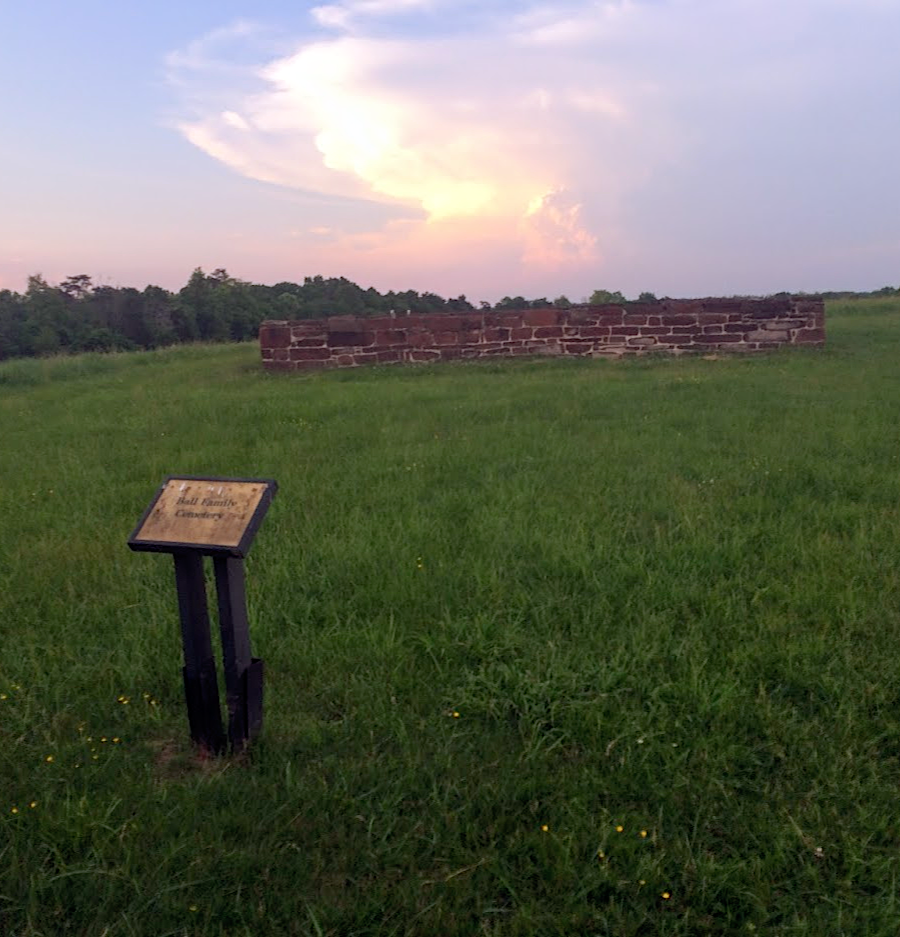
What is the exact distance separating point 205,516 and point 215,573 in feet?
0.60

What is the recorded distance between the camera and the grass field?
2.05m

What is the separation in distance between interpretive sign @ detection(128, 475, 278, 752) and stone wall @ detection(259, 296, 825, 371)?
11142 mm

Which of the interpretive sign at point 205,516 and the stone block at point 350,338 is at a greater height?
the stone block at point 350,338

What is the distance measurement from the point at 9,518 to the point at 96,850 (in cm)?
359

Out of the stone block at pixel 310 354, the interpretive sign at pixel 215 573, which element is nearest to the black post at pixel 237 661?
the interpretive sign at pixel 215 573

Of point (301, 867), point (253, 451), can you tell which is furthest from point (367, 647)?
point (253, 451)

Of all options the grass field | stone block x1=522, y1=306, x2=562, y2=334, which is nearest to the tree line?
stone block x1=522, y1=306, x2=562, y2=334

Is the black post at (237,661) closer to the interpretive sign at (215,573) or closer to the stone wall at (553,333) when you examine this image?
the interpretive sign at (215,573)

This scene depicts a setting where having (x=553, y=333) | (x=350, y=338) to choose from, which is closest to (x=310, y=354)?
(x=350, y=338)

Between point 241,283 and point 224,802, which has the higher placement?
point 241,283

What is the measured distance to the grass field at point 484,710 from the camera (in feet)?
6.72

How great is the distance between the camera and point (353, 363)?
1360 cm

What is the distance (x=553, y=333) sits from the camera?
13781 mm

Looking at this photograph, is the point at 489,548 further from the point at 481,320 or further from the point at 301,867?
the point at 481,320
